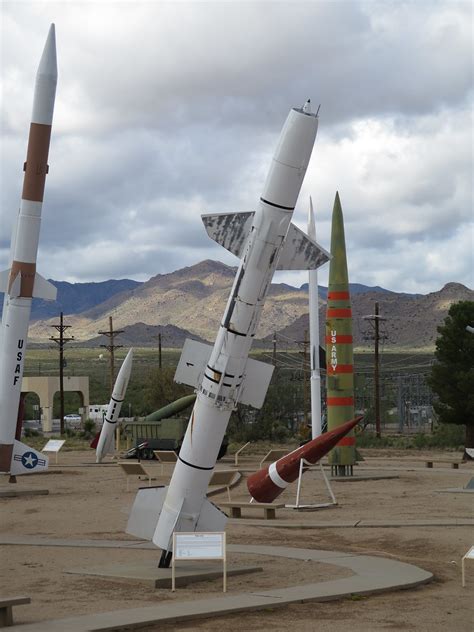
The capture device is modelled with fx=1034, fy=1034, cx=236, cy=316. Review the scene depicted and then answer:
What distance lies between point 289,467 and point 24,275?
273 inches

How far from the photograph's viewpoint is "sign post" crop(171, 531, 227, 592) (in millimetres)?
10227

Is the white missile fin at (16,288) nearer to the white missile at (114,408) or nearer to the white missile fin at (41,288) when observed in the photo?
the white missile fin at (41,288)

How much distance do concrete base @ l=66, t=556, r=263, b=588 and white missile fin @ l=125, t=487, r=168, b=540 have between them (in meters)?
0.38

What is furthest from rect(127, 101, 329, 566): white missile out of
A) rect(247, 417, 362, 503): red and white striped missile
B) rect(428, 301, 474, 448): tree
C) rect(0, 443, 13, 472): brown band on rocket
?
rect(428, 301, 474, 448): tree

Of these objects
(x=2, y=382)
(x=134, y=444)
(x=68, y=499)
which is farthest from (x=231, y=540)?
(x=134, y=444)

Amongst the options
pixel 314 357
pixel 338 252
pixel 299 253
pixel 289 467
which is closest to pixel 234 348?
pixel 299 253

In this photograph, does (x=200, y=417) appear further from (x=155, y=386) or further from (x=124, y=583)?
(x=155, y=386)

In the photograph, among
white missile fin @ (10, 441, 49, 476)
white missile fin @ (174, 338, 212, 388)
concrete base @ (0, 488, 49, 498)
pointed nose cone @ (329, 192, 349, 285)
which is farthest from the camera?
pointed nose cone @ (329, 192, 349, 285)

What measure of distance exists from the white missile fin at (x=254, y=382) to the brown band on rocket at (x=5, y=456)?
10672mm

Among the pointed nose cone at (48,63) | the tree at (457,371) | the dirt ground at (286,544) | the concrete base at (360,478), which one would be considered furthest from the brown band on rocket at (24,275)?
the tree at (457,371)

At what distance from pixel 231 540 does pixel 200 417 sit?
348 cm

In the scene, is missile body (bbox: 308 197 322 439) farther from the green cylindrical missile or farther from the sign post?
the sign post

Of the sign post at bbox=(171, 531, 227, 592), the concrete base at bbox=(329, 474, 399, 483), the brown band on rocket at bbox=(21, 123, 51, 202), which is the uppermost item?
the brown band on rocket at bbox=(21, 123, 51, 202)

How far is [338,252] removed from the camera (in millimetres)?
22750
